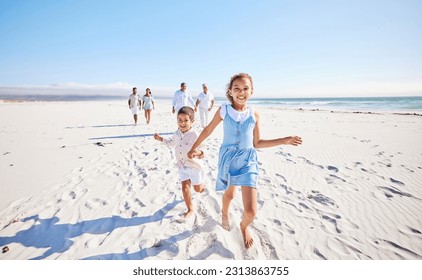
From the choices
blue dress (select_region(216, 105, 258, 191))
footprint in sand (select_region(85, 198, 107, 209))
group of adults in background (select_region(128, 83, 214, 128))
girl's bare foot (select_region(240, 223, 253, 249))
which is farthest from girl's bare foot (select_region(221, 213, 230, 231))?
group of adults in background (select_region(128, 83, 214, 128))

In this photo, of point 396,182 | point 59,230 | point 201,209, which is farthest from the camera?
point 396,182

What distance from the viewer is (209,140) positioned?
8.17m

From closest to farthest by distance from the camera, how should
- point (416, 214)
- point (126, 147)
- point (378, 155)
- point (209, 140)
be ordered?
point (416, 214)
point (378, 155)
point (126, 147)
point (209, 140)

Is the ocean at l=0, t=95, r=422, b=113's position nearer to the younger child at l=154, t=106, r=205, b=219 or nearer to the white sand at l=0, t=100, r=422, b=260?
the white sand at l=0, t=100, r=422, b=260

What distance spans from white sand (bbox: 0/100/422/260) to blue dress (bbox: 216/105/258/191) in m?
0.88

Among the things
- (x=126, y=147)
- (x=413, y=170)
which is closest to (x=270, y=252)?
(x=413, y=170)

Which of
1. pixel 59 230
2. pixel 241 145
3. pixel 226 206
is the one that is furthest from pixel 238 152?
pixel 59 230

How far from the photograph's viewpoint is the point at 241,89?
2.29 meters

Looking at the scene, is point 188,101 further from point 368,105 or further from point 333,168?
point 368,105

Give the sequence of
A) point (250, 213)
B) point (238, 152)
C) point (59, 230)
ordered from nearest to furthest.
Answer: point (250, 213) < point (238, 152) < point (59, 230)

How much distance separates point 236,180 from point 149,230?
1.42 meters

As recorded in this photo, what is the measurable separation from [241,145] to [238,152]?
0.30ft

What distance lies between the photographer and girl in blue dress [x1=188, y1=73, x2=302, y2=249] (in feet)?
7.50

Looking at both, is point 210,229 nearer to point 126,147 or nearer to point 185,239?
point 185,239
